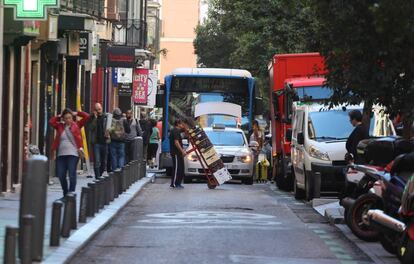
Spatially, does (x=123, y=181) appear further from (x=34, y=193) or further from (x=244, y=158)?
(x=34, y=193)

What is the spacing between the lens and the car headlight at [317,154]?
22.5 meters

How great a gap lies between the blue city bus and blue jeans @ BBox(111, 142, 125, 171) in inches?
219

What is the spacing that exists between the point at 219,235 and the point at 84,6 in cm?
1550

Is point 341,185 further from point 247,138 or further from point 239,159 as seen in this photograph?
point 247,138

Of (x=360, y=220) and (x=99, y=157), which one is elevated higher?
(x=360, y=220)

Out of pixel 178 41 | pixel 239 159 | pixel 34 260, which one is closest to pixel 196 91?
pixel 239 159

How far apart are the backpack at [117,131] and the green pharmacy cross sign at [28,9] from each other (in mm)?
8074

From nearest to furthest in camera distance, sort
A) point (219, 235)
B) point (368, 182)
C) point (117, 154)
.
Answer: point (368, 182) < point (219, 235) < point (117, 154)

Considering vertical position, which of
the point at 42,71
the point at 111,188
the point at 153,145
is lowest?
the point at 153,145

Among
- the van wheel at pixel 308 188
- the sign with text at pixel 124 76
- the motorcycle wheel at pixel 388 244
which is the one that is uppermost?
the sign with text at pixel 124 76

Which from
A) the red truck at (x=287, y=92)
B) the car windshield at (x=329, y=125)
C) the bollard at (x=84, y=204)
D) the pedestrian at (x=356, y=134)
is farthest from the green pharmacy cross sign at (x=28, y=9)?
the red truck at (x=287, y=92)

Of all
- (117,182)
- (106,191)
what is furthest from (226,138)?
(106,191)

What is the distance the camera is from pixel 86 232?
574 inches

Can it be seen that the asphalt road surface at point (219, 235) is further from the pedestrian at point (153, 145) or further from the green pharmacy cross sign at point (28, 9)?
the pedestrian at point (153, 145)
